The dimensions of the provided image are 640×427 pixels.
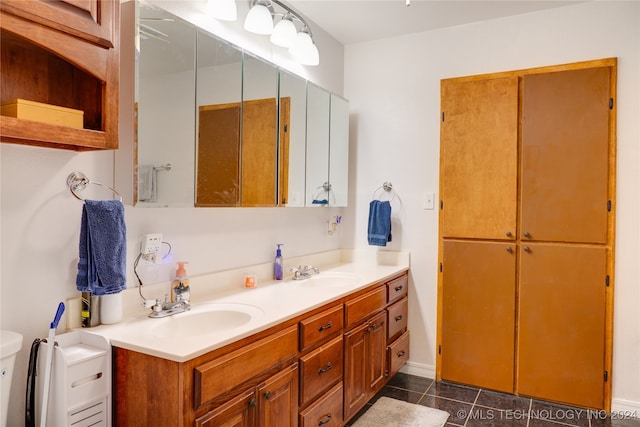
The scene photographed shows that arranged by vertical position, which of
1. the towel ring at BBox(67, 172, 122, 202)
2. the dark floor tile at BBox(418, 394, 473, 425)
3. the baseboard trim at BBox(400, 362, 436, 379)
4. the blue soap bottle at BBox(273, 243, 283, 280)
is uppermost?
the towel ring at BBox(67, 172, 122, 202)

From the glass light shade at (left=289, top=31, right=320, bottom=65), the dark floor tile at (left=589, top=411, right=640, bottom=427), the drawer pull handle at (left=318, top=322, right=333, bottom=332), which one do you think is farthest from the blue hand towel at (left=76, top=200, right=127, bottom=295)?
the dark floor tile at (left=589, top=411, right=640, bottom=427)

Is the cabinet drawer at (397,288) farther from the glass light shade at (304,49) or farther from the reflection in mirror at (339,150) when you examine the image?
the glass light shade at (304,49)

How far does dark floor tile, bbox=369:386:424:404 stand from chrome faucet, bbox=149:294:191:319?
1.46 meters

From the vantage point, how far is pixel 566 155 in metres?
2.58

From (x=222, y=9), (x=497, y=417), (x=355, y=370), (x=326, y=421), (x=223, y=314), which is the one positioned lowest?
(x=497, y=417)

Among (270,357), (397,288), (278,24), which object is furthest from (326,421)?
(278,24)

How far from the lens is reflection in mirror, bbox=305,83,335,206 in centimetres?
265

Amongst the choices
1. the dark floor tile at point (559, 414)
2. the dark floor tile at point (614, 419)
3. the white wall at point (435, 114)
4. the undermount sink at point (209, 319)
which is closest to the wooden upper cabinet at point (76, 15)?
the undermount sink at point (209, 319)

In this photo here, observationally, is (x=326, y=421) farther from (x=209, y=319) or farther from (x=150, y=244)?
(x=150, y=244)

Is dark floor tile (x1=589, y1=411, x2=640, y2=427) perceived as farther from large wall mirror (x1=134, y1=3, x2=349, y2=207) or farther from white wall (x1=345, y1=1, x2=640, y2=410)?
large wall mirror (x1=134, y1=3, x2=349, y2=207)

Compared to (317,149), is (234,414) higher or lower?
lower

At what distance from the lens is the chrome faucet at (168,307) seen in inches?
65.9

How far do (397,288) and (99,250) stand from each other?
6.38 feet

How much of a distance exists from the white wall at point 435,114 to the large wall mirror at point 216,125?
599 mm
